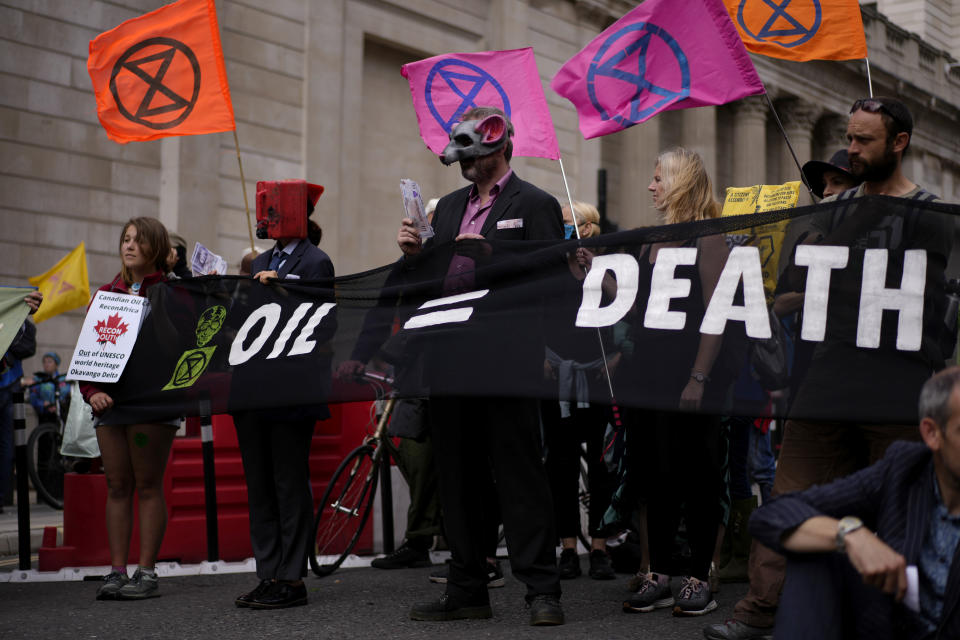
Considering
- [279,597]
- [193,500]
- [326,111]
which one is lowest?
[279,597]

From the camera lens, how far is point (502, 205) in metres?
5.38

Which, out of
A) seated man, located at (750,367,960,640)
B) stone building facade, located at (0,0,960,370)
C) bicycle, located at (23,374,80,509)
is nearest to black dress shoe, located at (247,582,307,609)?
seated man, located at (750,367,960,640)

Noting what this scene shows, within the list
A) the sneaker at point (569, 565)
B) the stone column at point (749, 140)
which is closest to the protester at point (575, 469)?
the sneaker at point (569, 565)

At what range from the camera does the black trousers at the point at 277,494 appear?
18.7 ft

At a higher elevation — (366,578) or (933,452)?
(933,452)

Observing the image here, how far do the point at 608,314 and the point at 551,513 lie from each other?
914 millimetres

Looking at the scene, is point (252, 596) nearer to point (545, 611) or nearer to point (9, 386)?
point (545, 611)

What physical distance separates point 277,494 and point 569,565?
188 centimetres

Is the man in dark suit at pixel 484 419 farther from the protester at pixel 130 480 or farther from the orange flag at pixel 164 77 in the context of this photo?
the orange flag at pixel 164 77

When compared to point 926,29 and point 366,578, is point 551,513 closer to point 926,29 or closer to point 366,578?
point 366,578

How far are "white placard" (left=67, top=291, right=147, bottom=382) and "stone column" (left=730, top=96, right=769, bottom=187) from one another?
1077 inches

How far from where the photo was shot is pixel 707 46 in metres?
6.64

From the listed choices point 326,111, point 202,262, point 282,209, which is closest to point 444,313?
point 282,209

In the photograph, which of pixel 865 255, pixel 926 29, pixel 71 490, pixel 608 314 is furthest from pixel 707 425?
pixel 926 29
